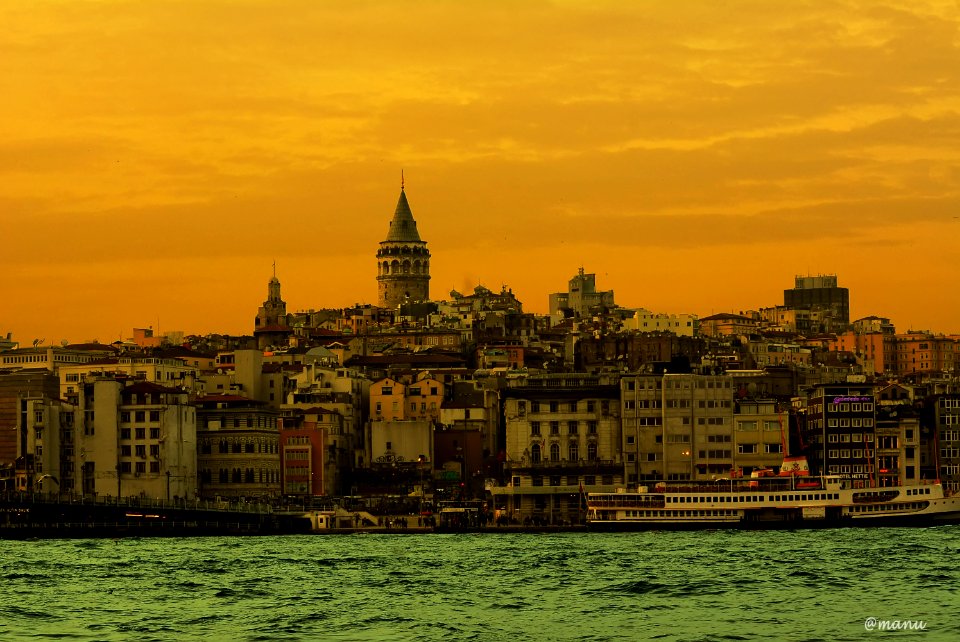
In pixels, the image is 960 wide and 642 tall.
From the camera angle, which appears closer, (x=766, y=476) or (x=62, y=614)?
(x=62, y=614)

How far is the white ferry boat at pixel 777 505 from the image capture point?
→ 10700 cm

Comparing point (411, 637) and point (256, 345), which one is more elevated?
point (256, 345)

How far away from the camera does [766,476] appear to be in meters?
110

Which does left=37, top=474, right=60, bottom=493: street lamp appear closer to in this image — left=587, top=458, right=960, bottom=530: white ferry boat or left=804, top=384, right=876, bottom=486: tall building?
left=587, top=458, right=960, bottom=530: white ferry boat

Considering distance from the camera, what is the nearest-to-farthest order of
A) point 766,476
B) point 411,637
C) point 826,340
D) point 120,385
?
point 411,637 → point 766,476 → point 120,385 → point 826,340

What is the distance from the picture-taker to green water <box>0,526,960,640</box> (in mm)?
59719

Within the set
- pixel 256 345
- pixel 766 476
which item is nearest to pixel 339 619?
pixel 766 476

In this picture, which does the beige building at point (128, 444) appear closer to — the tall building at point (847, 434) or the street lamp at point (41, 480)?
the street lamp at point (41, 480)

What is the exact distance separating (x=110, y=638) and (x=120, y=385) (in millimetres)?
63644

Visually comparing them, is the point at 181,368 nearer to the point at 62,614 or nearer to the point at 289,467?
the point at 289,467

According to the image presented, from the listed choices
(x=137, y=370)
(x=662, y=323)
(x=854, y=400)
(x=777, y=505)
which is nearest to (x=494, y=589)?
(x=777, y=505)

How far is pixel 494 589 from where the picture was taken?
235 feet

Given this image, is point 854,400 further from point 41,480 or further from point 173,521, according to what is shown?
point 41,480

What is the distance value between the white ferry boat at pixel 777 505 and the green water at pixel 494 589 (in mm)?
6942
